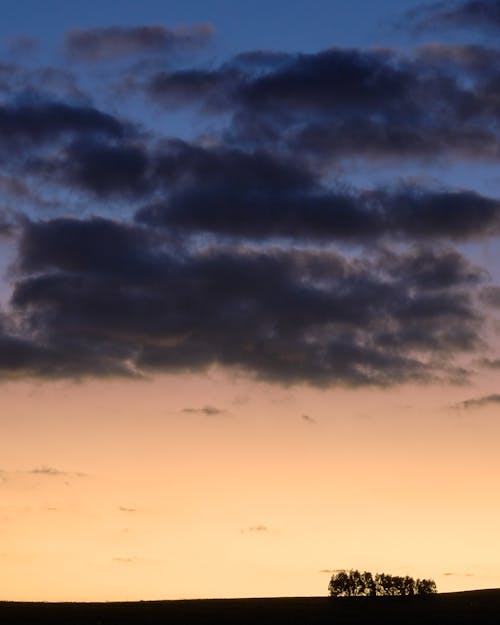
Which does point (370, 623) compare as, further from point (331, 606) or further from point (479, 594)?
point (479, 594)

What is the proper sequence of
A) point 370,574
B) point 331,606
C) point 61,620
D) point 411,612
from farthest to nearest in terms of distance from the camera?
point 370,574 < point 331,606 < point 411,612 < point 61,620

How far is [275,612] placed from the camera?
430 feet

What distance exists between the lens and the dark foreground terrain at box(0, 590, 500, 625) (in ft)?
387

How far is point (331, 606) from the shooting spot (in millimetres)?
137125

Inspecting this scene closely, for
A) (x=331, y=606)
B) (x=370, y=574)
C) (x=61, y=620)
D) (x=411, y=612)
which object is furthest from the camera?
(x=370, y=574)

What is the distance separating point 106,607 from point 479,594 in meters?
46.2

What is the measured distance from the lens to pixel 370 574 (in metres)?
148

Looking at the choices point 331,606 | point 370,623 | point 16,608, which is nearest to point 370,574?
point 331,606

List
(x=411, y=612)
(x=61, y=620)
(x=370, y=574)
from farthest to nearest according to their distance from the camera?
(x=370, y=574) < (x=411, y=612) < (x=61, y=620)

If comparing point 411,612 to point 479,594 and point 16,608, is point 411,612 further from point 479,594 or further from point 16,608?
point 16,608

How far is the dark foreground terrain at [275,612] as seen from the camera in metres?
118

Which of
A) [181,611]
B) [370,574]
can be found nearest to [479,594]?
[370,574]

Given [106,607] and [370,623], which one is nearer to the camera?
[370,623]

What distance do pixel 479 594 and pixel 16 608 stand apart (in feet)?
186
